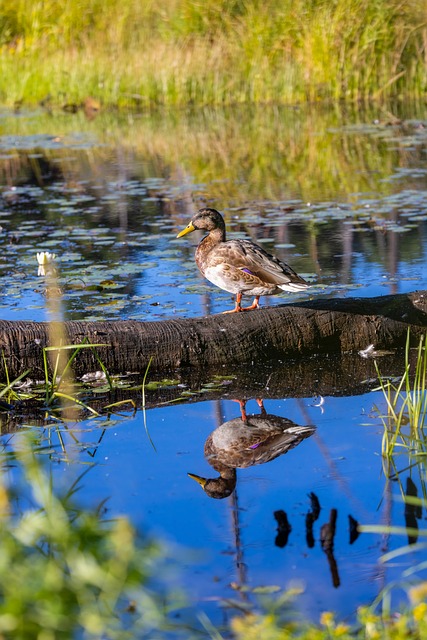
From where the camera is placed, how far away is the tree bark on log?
566 centimetres

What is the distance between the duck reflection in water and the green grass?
604 inches

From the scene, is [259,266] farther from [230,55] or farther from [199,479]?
[230,55]

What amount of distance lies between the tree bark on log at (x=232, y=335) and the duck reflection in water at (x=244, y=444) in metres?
0.75

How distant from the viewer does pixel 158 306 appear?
278 inches

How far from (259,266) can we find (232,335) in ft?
1.51

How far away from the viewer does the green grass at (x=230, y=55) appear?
64.5 feet

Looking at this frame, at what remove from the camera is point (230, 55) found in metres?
21.5

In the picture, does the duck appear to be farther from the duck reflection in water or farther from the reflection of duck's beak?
the reflection of duck's beak

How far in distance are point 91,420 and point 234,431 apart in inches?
28.2

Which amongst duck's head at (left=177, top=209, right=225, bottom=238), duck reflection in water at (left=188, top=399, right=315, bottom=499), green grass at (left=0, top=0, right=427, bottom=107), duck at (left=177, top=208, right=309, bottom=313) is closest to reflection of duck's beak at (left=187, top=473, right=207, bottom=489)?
duck reflection in water at (left=188, top=399, right=315, bottom=499)

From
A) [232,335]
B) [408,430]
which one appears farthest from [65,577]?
[232,335]

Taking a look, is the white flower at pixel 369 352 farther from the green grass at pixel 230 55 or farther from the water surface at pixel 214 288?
the green grass at pixel 230 55

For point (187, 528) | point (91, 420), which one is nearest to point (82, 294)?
point (91, 420)

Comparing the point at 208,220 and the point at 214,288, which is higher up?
the point at 208,220
